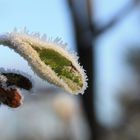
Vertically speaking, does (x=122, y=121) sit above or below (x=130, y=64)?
below

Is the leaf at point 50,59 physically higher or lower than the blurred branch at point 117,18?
lower

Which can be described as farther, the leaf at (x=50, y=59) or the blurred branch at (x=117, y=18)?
the blurred branch at (x=117, y=18)

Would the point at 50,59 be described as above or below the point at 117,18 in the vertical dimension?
below

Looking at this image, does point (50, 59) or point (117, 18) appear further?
point (117, 18)

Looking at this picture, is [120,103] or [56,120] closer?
[56,120]

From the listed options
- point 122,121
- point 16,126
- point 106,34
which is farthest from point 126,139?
point 106,34

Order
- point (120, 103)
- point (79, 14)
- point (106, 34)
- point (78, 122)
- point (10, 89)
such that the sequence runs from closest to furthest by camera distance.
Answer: point (10, 89) → point (79, 14) → point (106, 34) → point (78, 122) → point (120, 103)

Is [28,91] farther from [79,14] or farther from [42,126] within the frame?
[42,126]

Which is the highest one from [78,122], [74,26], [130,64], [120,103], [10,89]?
[130,64]

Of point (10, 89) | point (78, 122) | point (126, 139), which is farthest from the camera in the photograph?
point (126, 139)

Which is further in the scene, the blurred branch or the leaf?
the blurred branch

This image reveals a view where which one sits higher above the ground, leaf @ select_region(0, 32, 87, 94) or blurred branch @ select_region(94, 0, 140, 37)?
blurred branch @ select_region(94, 0, 140, 37)
